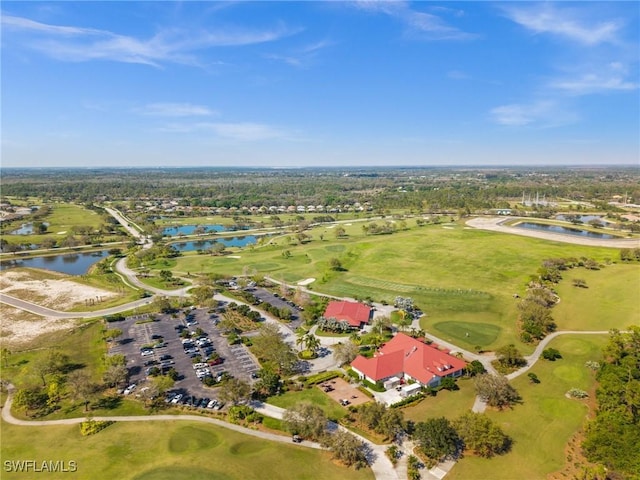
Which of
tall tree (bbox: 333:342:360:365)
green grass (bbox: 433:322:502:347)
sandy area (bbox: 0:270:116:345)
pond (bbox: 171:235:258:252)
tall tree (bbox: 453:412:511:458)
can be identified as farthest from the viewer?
pond (bbox: 171:235:258:252)

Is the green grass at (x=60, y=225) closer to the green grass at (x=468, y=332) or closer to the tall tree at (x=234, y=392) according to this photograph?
the tall tree at (x=234, y=392)

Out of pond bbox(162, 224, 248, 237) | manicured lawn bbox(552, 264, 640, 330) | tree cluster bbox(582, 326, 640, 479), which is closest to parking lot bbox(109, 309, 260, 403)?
tree cluster bbox(582, 326, 640, 479)

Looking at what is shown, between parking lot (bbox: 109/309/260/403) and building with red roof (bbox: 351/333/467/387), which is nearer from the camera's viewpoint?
building with red roof (bbox: 351/333/467/387)

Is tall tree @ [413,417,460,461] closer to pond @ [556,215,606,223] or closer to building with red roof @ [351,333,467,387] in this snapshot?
building with red roof @ [351,333,467,387]

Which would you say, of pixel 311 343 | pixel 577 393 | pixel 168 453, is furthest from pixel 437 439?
pixel 168 453

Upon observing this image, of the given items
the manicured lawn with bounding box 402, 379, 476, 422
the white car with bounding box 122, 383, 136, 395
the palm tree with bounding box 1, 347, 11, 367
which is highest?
the palm tree with bounding box 1, 347, 11, 367

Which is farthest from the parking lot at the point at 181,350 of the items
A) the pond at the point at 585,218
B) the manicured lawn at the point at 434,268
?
the pond at the point at 585,218

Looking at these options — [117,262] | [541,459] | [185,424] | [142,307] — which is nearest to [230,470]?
[185,424]
